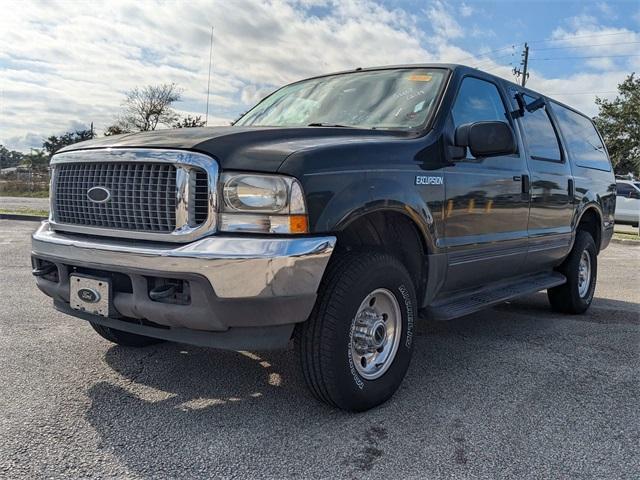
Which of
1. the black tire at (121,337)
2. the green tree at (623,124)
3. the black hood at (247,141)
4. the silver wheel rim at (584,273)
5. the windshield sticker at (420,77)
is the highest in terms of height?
the green tree at (623,124)

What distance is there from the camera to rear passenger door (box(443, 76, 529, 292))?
3.60 metres

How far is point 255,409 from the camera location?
9.59 feet

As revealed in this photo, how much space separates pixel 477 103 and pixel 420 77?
0.51m

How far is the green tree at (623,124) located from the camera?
4175 centimetres

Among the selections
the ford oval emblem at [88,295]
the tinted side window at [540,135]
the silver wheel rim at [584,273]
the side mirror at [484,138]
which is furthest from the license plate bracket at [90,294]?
the silver wheel rim at [584,273]

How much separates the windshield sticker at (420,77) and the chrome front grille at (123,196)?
1954 mm

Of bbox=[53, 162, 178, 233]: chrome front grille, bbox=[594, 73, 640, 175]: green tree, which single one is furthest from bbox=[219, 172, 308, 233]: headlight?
bbox=[594, 73, 640, 175]: green tree

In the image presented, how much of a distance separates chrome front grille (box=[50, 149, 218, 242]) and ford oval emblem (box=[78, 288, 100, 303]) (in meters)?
0.29

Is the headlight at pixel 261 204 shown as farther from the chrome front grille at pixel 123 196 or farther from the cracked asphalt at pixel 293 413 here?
the cracked asphalt at pixel 293 413

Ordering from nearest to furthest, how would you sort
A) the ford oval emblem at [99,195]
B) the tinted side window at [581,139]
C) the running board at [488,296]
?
the ford oval emblem at [99,195] → the running board at [488,296] → the tinted side window at [581,139]

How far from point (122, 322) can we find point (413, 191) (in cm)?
170

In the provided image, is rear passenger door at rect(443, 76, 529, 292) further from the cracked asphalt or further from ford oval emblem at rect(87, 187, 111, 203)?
ford oval emblem at rect(87, 187, 111, 203)

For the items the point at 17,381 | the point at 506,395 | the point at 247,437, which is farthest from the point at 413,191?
the point at 17,381

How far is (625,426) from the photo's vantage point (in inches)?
113
